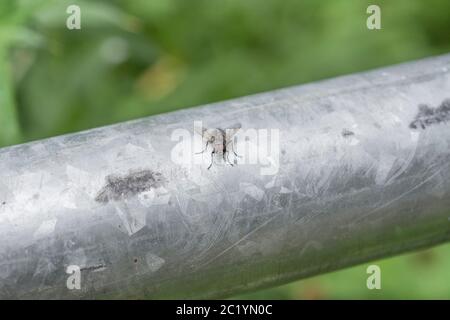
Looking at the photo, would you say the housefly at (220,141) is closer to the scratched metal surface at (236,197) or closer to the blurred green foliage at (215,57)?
the scratched metal surface at (236,197)

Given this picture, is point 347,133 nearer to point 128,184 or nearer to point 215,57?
point 128,184

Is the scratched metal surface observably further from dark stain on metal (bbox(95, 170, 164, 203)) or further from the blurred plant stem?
the blurred plant stem

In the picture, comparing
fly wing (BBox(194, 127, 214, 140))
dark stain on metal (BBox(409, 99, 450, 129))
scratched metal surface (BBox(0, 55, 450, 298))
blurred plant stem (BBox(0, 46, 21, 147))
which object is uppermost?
blurred plant stem (BBox(0, 46, 21, 147))

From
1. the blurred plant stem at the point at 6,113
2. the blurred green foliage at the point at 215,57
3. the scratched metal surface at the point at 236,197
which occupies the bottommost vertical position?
the scratched metal surface at the point at 236,197

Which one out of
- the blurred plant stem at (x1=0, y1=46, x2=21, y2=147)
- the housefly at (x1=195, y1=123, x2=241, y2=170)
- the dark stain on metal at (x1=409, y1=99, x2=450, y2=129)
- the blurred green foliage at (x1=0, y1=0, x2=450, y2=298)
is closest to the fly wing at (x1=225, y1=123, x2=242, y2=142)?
the housefly at (x1=195, y1=123, x2=241, y2=170)

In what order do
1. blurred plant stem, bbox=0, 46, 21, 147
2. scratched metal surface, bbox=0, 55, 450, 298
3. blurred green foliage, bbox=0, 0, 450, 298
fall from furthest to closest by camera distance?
blurred green foliage, bbox=0, 0, 450, 298 < blurred plant stem, bbox=0, 46, 21, 147 < scratched metal surface, bbox=0, 55, 450, 298

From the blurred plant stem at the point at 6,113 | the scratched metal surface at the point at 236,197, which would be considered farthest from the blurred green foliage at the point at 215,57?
the scratched metal surface at the point at 236,197
